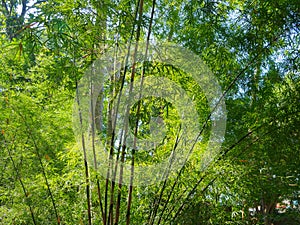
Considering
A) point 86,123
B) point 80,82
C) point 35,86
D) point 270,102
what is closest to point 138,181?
point 86,123

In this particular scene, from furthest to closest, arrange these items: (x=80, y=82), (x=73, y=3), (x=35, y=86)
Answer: (x=35, y=86) < (x=80, y=82) < (x=73, y=3)

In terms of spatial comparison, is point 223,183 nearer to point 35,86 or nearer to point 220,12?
point 220,12

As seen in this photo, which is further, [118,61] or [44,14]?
[118,61]

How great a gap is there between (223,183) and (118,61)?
142 cm

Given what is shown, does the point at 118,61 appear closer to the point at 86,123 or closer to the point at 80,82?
the point at 80,82

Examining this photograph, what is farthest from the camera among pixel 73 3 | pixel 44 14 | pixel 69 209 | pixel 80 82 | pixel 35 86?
pixel 35 86

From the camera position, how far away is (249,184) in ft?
10.5

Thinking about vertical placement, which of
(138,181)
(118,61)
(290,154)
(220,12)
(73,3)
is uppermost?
(220,12)

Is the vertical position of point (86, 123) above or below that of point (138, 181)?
above

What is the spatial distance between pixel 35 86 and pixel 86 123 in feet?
6.07

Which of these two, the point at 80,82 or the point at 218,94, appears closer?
the point at 80,82

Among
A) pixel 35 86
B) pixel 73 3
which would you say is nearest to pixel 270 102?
pixel 73 3

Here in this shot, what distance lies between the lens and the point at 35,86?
173 inches

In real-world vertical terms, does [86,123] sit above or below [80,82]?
below
